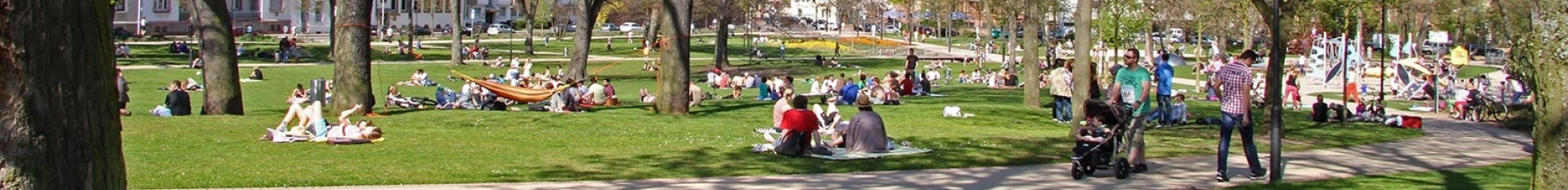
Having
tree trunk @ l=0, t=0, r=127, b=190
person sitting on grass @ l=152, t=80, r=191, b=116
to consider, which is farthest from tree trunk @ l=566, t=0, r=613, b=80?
tree trunk @ l=0, t=0, r=127, b=190

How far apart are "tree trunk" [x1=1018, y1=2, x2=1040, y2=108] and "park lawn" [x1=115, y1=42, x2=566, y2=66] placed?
2732 centimetres

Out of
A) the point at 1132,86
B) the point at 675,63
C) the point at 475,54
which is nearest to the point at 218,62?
the point at 675,63

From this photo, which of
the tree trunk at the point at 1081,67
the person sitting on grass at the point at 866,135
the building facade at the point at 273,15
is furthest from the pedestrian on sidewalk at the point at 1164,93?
the building facade at the point at 273,15

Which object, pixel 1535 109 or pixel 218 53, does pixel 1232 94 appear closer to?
pixel 1535 109

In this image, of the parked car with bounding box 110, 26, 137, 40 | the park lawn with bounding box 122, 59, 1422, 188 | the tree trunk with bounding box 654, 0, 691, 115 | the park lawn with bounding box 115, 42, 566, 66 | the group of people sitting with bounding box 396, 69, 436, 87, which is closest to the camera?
the park lawn with bounding box 122, 59, 1422, 188

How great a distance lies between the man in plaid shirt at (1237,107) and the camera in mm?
12500

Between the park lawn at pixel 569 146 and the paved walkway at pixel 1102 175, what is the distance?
454 mm

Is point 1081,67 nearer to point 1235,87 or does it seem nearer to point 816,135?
point 816,135

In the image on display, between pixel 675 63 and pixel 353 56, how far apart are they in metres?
4.15

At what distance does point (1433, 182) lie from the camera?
13.6 metres

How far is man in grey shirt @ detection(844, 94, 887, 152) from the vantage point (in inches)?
607

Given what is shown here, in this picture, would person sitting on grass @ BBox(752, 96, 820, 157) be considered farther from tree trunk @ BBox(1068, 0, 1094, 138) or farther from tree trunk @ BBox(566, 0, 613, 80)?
tree trunk @ BBox(566, 0, 613, 80)

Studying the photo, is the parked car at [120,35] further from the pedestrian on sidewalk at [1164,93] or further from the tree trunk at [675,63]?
the pedestrian on sidewalk at [1164,93]

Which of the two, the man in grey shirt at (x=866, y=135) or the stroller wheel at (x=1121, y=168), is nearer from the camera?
the stroller wheel at (x=1121, y=168)
